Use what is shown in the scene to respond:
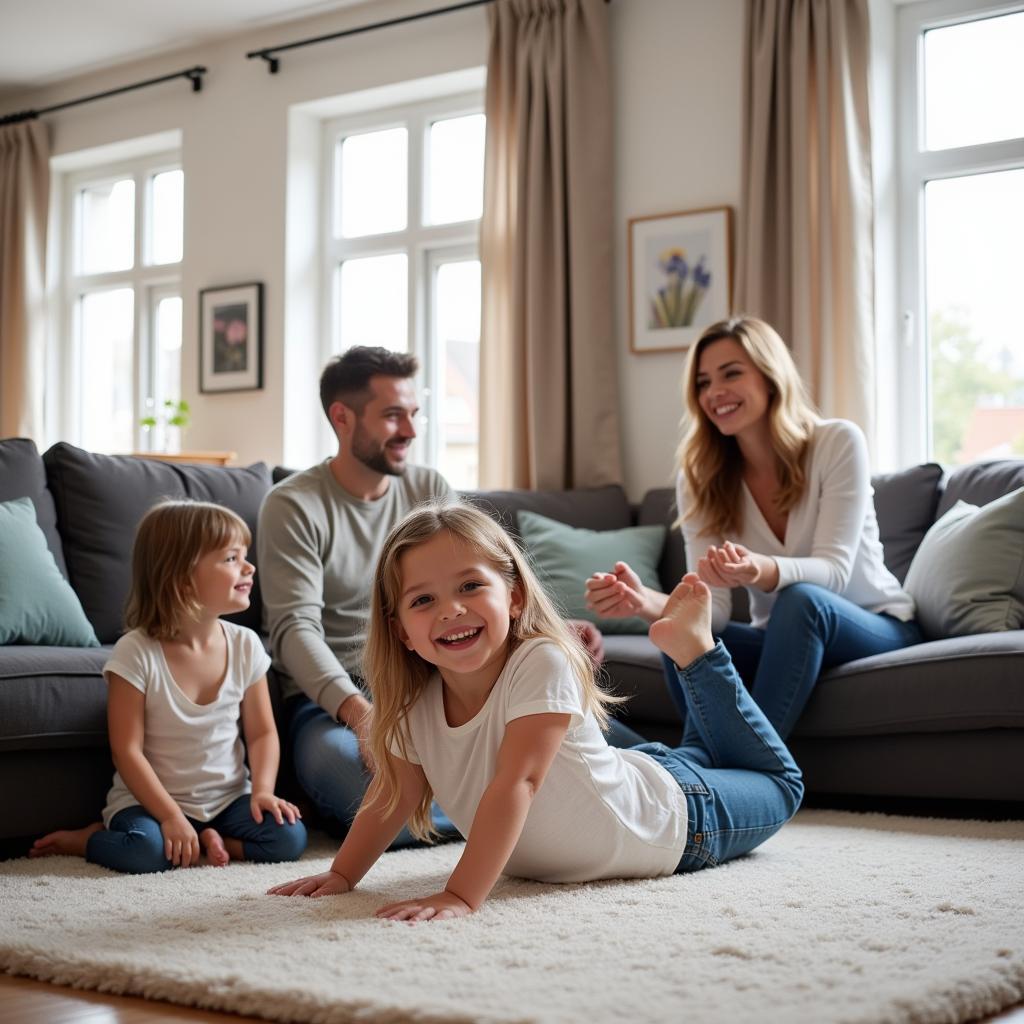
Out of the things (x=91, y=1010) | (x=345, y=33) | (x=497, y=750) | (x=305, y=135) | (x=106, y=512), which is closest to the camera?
(x=91, y=1010)

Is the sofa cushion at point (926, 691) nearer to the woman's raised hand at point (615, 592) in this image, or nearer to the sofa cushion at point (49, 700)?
the woman's raised hand at point (615, 592)

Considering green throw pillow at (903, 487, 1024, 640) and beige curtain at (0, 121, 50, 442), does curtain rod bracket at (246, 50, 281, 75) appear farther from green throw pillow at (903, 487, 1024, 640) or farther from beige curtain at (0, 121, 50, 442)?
green throw pillow at (903, 487, 1024, 640)

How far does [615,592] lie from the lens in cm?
251

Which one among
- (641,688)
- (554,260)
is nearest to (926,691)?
(641,688)

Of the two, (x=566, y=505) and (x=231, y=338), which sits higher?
(x=231, y=338)

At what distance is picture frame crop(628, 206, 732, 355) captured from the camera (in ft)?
15.2

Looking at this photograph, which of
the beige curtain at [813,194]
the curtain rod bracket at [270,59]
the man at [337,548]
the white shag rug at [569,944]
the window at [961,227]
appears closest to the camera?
the white shag rug at [569,944]

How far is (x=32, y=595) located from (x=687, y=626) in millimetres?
1470

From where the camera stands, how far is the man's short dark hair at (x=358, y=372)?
9.93ft

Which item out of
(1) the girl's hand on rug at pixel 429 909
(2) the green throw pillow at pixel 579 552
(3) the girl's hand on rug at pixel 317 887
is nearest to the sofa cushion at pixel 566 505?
(2) the green throw pillow at pixel 579 552

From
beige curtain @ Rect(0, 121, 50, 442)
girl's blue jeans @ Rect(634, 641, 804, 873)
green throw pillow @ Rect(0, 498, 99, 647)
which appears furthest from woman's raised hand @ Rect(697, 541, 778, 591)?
beige curtain @ Rect(0, 121, 50, 442)

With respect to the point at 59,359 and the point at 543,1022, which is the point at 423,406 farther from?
the point at 543,1022

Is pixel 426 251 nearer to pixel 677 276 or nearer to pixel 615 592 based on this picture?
pixel 677 276

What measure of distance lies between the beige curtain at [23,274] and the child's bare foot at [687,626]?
17.2 feet
